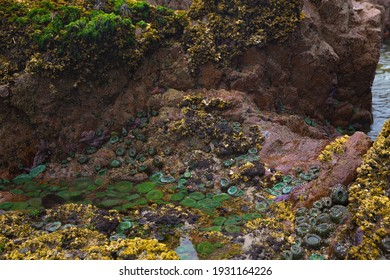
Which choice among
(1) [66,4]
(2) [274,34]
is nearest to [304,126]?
(2) [274,34]

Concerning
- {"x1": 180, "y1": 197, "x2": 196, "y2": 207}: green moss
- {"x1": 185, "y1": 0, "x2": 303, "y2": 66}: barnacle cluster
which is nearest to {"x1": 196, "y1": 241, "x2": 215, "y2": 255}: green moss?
{"x1": 180, "y1": 197, "x2": 196, "y2": 207}: green moss

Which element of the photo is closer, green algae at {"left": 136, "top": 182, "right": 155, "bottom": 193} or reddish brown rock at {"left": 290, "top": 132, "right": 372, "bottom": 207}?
reddish brown rock at {"left": 290, "top": 132, "right": 372, "bottom": 207}

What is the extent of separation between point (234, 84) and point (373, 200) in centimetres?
444

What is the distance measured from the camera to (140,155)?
7.99 metres

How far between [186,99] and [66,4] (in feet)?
10.2

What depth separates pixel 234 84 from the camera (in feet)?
29.5

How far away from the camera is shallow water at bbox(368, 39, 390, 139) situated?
12.0 metres

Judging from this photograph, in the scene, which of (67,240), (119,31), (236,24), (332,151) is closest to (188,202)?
(67,240)

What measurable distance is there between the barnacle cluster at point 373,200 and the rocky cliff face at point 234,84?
384 cm

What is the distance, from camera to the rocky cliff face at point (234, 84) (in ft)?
26.2

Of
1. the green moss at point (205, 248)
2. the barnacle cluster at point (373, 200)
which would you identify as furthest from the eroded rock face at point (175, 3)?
the green moss at point (205, 248)

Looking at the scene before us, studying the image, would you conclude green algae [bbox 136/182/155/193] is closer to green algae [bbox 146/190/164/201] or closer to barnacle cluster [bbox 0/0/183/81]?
green algae [bbox 146/190/164/201]

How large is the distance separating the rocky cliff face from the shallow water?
740 mm

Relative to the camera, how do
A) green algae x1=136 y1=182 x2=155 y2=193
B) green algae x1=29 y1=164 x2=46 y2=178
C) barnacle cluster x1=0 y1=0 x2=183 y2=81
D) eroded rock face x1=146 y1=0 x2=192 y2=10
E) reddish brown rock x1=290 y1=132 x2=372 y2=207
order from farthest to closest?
eroded rock face x1=146 y1=0 x2=192 y2=10 < barnacle cluster x1=0 y1=0 x2=183 y2=81 < green algae x1=29 y1=164 x2=46 y2=178 < green algae x1=136 y1=182 x2=155 y2=193 < reddish brown rock x1=290 y1=132 x2=372 y2=207
